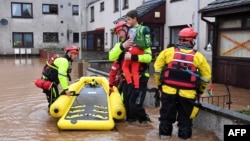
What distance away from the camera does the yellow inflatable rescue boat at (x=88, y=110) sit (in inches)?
237

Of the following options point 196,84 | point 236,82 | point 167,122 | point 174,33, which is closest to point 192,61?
point 196,84

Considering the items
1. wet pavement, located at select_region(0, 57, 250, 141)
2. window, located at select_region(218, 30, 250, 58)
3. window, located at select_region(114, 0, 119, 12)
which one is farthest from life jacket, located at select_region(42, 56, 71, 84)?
window, located at select_region(114, 0, 119, 12)

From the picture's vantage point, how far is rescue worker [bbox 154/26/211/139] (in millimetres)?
5266

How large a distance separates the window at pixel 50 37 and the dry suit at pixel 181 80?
3151 cm

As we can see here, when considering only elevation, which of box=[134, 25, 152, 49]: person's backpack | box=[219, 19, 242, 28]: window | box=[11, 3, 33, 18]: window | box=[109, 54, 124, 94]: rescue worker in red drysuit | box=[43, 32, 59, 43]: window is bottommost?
box=[109, 54, 124, 94]: rescue worker in red drysuit

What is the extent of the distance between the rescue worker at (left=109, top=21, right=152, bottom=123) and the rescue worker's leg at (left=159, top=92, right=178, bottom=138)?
970 mm

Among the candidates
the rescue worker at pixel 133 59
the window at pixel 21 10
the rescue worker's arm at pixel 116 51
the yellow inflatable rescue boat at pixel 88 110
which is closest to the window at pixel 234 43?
the yellow inflatable rescue boat at pixel 88 110

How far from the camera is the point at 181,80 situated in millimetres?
5262

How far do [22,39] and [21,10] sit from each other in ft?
9.70

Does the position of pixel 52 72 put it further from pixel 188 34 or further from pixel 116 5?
pixel 116 5

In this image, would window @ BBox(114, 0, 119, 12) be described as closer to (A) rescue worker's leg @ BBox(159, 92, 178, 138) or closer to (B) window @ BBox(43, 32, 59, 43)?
(B) window @ BBox(43, 32, 59, 43)

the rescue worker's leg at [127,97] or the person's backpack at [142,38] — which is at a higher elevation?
the person's backpack at [142,38]

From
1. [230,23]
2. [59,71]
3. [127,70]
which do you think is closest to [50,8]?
[230,23]

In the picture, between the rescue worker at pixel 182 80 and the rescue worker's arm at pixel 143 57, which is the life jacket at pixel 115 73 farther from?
the rescue worker at pixel 182 80
